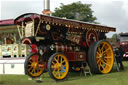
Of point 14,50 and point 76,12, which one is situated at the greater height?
point 76,12

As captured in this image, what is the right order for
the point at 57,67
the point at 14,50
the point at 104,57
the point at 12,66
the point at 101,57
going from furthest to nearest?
the point at 14,50, the point at 12,66, the point at 104,57, the point at 101,57, the point at 57,67

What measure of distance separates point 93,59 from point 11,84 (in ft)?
11.7

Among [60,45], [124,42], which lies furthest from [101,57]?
[124,42]

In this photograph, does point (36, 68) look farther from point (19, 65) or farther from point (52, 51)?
point (19, 65)

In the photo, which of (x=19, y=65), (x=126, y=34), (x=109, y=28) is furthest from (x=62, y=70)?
(x=126, y=34)

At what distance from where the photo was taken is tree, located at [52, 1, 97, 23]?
33094mm

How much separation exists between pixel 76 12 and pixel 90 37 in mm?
25278

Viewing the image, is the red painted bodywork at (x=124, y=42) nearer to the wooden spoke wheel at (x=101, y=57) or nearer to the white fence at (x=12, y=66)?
the wooden spoke wheel at (x=101, y=57)

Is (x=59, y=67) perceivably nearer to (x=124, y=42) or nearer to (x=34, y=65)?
(x=34, y=65)

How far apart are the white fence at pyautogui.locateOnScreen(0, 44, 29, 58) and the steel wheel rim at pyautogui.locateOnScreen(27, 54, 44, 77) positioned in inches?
143

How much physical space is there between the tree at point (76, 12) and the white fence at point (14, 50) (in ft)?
70.0

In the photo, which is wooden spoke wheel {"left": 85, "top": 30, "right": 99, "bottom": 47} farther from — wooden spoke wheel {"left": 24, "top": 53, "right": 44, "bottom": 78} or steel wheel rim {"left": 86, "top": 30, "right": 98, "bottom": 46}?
wooden spoke wheel {"left": 24, "top": 53, "right": 44, "bottom": 78}

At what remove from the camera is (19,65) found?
9.62m

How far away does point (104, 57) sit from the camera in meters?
9.34
